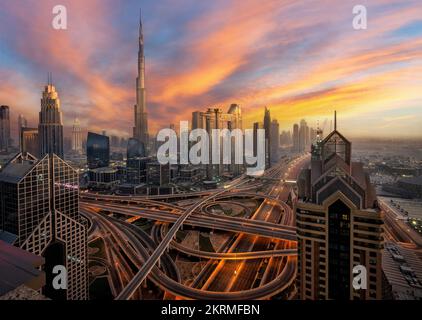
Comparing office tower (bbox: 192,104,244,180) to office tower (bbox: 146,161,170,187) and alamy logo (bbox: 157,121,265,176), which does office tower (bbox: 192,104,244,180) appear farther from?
office tower (bbox: 146,161,170,187)

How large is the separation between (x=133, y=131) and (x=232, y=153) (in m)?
47.4

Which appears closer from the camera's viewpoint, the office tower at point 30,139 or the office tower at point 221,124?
the office tower at point 30,139

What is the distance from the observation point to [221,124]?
6375cm

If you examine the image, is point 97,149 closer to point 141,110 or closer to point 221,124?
point 141,110

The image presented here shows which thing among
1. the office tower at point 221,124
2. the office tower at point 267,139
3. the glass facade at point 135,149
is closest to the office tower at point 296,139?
the office tower at point 267,139

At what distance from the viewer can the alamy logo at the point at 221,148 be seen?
5881cm

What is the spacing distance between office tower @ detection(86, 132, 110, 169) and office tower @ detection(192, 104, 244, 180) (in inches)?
1090

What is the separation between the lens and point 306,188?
1203 cm

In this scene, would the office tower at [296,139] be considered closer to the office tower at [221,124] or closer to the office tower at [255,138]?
the office tower at [255,138]

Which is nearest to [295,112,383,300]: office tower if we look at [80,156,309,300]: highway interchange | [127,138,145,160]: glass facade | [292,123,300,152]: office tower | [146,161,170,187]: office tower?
[80,156,309,300]: highway interchange

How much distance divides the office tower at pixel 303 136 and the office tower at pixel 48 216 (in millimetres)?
110834

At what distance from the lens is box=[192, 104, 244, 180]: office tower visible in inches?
2163
